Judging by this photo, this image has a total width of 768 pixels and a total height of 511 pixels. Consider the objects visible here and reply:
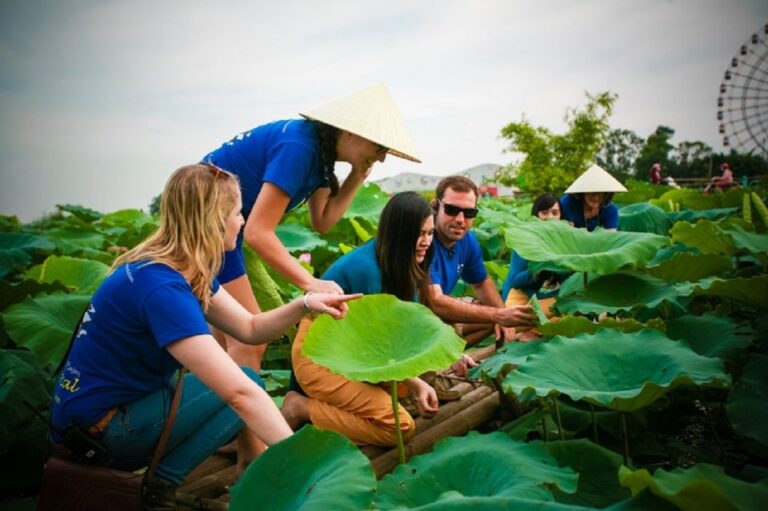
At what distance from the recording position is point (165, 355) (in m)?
1.87

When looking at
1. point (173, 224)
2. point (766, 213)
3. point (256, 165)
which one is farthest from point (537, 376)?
point (766, 213)

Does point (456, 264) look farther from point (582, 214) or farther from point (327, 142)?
point (582, 214)

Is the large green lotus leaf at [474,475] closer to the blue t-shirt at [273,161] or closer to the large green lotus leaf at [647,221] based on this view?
the blue t-shirt at [273,161]

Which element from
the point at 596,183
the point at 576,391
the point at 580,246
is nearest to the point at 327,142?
the point at 576,391

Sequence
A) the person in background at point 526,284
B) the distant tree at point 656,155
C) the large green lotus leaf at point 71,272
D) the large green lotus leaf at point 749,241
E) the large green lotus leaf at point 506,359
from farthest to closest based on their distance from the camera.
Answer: the distant tree at point 656,155 < the large green lotus leaf at point 71,272 < the person in background at point 526,284 < the large green lotus leaf at point 749,241 < the large green lotus leaf at point 506,359

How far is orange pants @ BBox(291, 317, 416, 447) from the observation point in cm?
246

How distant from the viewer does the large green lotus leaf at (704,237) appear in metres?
3.40

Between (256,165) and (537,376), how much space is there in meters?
1.54

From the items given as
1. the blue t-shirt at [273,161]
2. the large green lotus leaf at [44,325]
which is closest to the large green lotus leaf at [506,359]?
the blue t-shirt at [273,161]

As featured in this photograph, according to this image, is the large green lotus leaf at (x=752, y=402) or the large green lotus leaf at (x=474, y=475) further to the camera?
the large green lotus leaf at (x=752, y=402)

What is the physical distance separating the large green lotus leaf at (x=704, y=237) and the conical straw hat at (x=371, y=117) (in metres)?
1.81

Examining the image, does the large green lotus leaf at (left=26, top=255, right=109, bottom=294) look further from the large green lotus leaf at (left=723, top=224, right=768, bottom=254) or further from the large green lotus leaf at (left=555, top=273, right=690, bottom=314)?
the large green lotus leaf at (left=723, top=224, right=768, bottom=254)

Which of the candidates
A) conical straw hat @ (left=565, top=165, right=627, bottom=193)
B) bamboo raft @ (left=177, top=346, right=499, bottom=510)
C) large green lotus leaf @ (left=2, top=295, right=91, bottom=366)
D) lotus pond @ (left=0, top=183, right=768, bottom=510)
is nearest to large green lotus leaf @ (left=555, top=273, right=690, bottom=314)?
lotus pond @ (left=0, top=183, right=768, bottom=510)

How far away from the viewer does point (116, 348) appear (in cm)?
181
